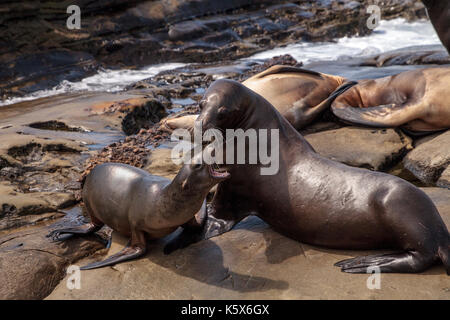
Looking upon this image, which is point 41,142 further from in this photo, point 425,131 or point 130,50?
point 130,50

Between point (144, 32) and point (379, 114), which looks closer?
point (379, 114)

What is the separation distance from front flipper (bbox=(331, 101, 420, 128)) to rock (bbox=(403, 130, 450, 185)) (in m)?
0.41

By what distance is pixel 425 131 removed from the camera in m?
5.93

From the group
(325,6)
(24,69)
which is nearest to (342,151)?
(24,69)

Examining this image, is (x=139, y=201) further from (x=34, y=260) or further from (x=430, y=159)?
(x=430, y=159)

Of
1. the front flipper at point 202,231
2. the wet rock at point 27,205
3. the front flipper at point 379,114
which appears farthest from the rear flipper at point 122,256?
the front flipper at point 379,114

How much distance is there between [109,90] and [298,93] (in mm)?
5540

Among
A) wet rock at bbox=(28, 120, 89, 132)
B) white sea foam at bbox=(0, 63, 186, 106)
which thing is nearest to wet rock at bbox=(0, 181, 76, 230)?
wet rock at bbox=(28, 120, 89, 132)

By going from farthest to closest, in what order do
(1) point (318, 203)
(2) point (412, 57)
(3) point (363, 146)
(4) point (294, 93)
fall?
(2) point (412, 57), (4) point (294, 93), (3) point (363, 146), (1) point (318, 203)

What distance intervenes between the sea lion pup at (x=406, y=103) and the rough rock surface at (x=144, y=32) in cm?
774

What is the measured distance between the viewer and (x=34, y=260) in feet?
11.7

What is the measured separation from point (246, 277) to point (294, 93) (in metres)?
3.53

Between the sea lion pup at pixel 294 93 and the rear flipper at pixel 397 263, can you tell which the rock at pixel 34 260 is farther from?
the sea lion pup at pixel 294 93

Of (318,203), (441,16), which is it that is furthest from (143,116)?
(318,203)
